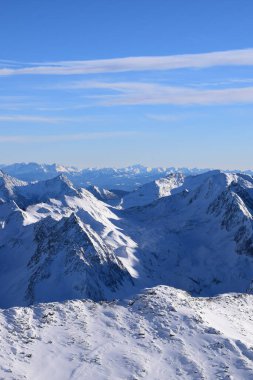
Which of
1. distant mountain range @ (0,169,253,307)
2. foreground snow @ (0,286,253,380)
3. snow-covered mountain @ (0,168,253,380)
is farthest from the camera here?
distant mountain range @ (0,169,253,307)

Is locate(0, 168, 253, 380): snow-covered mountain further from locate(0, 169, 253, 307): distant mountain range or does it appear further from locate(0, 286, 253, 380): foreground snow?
locate(0, 169, 253, 307): distant mountain range

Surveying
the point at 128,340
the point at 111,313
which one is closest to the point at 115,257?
the point at 111,313

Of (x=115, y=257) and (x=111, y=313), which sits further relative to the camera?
(x=115, y=257)

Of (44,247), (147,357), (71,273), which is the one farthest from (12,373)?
(44,247)

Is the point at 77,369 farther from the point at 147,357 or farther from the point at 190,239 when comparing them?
the point at 190,239

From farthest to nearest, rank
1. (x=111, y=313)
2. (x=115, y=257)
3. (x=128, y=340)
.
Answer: (x=115, y=257)
(x=111, y=313)
(x=128, y=340)

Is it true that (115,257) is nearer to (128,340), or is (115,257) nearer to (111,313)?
(111,313)

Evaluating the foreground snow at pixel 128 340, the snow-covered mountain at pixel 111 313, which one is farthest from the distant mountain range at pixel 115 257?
the foreground snow at pixel 128 340

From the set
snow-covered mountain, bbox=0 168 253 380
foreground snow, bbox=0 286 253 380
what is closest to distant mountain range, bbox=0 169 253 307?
snow-covered mountain, bbox=0 168 253 380
